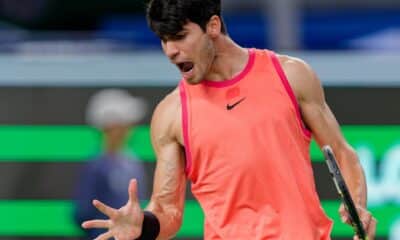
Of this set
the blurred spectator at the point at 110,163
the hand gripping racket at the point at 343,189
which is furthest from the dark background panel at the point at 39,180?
the hand gripping racket at the point at 343,189

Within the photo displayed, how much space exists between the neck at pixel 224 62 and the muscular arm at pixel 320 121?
18 cm

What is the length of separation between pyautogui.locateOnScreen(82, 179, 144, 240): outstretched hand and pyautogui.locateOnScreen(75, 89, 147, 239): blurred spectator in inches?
126

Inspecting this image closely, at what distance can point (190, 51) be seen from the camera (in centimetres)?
527

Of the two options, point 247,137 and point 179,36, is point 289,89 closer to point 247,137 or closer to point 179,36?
point 247,137

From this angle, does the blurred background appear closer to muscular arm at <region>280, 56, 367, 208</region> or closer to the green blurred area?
Result: the green blurred area

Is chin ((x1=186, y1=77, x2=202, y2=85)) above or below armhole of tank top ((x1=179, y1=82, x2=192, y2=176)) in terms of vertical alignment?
above

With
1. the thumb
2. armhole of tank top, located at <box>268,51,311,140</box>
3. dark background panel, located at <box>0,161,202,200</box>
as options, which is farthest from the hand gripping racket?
dark background panel, located at <box>0,161,202,200</box>

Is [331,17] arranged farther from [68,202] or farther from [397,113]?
[68,202]

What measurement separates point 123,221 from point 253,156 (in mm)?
608

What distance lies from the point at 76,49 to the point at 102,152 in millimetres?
787

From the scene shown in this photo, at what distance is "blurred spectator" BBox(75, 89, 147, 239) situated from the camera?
8414 millimetres

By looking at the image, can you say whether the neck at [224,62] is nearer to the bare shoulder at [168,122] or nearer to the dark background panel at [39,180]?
the bare shoulder at [168,122]

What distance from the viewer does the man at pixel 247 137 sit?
537 cm

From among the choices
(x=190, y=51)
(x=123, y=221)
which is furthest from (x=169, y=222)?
(x=190, y=51)
